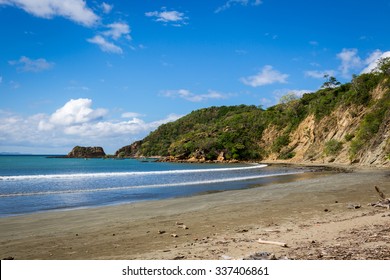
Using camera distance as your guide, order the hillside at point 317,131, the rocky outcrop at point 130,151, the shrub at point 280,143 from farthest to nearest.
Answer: the rocky outcrop at point 130,151 → the shrub at point 280,143 → the hillside at point 317,131

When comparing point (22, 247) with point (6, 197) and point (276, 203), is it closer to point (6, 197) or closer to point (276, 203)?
point (276, 203)

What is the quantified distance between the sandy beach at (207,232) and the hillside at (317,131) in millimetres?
35690

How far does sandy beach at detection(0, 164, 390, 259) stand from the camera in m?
7.26

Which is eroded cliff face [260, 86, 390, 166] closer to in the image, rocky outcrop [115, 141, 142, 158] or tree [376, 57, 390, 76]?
tree [376, 57, 390, 76]

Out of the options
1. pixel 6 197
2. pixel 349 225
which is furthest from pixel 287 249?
pixel 6 197

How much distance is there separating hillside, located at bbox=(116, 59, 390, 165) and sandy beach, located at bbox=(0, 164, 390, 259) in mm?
35690

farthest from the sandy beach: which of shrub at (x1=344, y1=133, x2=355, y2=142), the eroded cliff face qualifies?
shrub at (x1=344, y1=133, x2=355, y2=142)

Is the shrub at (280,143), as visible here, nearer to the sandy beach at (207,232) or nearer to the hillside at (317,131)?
the hillside at (317,131)

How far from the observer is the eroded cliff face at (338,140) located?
45.9 metres

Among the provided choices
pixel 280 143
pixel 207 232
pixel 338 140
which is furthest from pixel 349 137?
pixel 207 232

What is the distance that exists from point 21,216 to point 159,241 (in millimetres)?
8328

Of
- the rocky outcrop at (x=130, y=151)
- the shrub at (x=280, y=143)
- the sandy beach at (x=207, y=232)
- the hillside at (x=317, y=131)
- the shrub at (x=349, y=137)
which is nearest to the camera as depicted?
the sandy beach at (x=207, y=232)

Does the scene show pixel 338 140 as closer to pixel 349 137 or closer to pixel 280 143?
pixel 349 137

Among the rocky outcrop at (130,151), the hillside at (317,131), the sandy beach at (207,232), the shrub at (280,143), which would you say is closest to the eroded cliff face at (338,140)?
the hillside at (317,131)
